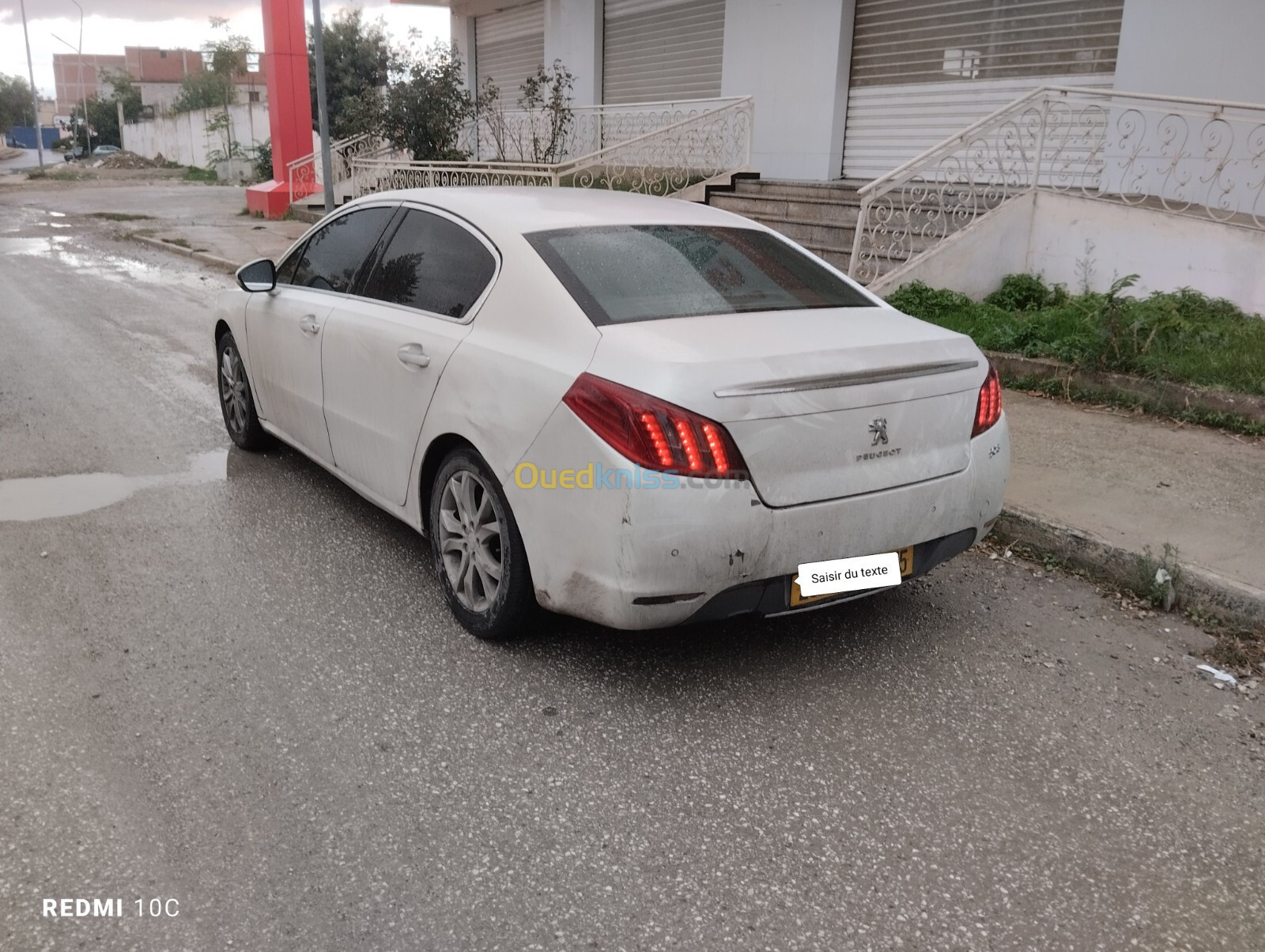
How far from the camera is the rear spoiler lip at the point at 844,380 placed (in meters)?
3.25

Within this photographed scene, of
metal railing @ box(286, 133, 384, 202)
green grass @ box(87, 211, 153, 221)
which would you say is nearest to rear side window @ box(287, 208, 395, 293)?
metal railing @ box(286, 133, 384, 202)

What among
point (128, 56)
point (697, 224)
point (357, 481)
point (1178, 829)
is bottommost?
point (1178, 829)

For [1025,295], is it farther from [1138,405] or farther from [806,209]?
[806,209]

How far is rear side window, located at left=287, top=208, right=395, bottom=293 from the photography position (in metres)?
4.93

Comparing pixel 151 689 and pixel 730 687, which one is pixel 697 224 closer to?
pixel 730 687

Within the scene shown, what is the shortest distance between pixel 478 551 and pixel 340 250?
2090 mm

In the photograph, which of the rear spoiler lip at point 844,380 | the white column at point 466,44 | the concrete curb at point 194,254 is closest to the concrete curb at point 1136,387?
the rear spoiler lip at point 844,380

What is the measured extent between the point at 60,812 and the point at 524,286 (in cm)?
223

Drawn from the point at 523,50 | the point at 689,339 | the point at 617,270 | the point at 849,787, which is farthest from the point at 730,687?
the point at 523,50

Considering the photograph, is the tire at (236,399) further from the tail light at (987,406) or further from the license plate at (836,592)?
the tail light at (987,406)

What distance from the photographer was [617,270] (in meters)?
3.91

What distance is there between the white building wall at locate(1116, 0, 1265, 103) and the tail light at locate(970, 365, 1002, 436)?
638 cm

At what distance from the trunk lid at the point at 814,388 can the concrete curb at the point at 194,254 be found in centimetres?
1160

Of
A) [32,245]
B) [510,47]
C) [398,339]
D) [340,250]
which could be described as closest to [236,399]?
[340,250]
